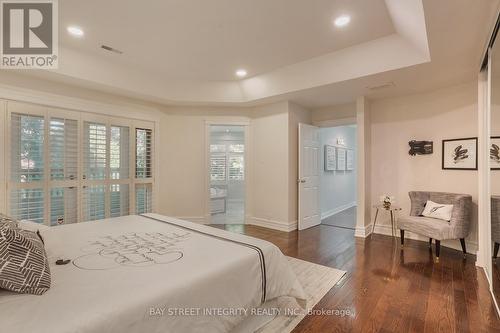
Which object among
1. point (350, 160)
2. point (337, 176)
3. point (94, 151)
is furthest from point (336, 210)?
point (94, 151)

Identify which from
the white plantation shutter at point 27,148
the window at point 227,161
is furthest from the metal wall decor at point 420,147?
the white plantation shutter at point 27,148

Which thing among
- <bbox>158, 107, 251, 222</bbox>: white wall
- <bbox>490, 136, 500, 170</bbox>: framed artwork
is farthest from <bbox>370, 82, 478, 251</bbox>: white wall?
<bbox>158, 107, 251, 222</bbox>: white wall

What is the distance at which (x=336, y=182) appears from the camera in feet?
21.9

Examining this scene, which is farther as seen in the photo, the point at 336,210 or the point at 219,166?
the point at 219,166

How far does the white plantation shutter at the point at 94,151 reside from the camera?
3836 millimetres

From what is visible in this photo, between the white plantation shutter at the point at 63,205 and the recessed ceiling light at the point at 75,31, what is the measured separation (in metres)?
2.10

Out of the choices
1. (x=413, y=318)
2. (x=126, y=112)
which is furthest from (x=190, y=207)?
(x=413, y=318)

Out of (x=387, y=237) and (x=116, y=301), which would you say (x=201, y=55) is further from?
(x=387, y=237)

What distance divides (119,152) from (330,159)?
187 inches

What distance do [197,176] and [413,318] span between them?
402cm

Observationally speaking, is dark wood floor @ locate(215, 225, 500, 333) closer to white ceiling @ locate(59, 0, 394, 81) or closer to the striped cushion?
the striped cushion

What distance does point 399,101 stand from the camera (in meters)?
4.26

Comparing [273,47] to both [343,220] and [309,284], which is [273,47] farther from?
[343,220]

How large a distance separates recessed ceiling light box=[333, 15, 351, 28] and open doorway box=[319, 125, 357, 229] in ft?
11.2
